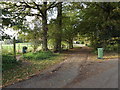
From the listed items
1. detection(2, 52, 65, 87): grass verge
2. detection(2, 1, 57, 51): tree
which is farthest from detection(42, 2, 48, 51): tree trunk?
detection(2, 52, 65, 87): grass verge

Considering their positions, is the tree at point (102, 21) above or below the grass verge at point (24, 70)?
above

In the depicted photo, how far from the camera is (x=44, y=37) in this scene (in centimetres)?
1450

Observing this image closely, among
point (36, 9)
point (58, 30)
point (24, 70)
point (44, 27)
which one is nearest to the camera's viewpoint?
point (24, 70)

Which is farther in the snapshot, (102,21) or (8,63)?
(102,21)

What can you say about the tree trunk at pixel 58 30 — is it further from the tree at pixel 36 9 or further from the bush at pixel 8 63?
the bush at pixel 8 63

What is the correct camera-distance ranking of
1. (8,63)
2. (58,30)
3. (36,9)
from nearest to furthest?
(8,63)
(58,30)
(36,9)

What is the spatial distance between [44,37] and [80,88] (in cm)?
1068

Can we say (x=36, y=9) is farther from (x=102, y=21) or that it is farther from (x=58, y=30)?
(x=102, y=21)

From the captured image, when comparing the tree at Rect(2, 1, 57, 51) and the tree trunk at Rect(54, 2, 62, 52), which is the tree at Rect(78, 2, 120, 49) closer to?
the tree trunk at Rect(54, 2, 62, 52)

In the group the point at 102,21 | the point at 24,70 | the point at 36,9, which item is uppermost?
the point at 36,9

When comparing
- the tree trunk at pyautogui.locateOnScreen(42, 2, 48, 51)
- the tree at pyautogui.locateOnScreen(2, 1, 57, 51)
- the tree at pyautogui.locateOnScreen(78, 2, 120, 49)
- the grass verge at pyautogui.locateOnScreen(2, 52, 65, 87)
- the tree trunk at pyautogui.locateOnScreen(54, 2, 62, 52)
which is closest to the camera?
the grass verge at pyautogui.locateOnScreen(2, 52, 65, 87)

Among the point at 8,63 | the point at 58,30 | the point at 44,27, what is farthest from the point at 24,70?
the point at 58,30

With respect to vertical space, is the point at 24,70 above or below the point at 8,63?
below

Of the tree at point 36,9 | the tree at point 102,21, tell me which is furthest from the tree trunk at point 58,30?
the tree at point 102,21
